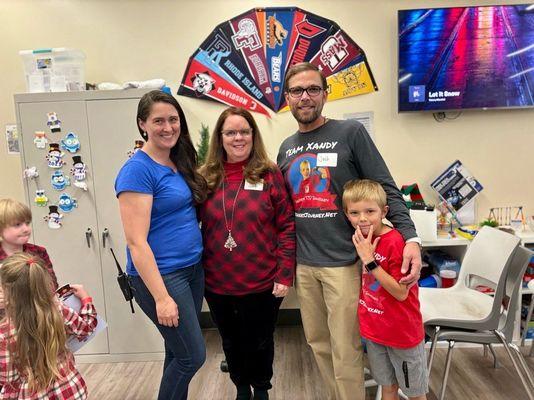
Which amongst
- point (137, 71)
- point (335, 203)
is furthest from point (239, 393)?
point (137, 71)

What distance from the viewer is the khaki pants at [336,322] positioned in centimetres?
166

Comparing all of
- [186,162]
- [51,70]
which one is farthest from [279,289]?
[51,70]

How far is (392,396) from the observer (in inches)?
66.1

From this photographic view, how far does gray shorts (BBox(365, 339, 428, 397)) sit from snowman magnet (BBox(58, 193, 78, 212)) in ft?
6.46

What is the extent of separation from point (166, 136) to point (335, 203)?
2.45ft

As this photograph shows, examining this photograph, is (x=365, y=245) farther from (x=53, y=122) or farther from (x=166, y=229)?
(x=53, y=122)

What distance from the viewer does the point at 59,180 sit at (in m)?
2.46

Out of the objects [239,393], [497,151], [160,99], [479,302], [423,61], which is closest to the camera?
[160,99]

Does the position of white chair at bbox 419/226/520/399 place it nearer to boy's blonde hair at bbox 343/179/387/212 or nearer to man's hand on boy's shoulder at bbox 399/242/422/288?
man's hand on boy's shoulder at bbox 399/242/422/288

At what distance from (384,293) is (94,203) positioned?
6.19 ft

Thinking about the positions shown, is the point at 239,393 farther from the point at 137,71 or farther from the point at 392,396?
the point at 137,71

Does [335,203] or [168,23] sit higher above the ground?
[168,23]

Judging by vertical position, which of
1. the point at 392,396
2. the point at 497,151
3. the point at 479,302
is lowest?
the point at 392,396

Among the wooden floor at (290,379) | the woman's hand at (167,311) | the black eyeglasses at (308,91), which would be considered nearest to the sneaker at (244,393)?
the wooden floor at (290,379)
